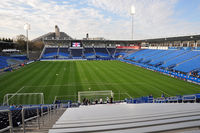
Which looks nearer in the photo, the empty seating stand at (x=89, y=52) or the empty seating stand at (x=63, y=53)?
the empty seating stand at (x=63, y=53)

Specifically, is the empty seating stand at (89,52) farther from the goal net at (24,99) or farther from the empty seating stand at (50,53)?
the goal net at (24,99)

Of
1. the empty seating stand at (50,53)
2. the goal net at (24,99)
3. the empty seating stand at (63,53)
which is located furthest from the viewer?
the empty seating stand at (63,53)

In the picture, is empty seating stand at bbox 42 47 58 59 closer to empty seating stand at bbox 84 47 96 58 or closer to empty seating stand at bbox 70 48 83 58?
empty seating stand at bbox 70 48 83 58

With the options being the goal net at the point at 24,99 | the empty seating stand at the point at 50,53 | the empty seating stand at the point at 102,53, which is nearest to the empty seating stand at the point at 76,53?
the empty seating stand at the point at 50,53

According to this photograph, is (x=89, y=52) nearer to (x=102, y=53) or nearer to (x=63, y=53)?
(x=102, y=53)

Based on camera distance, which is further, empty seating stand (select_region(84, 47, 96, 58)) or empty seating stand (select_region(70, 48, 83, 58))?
empty seating stand (select_region(84, 47, 96, 58))

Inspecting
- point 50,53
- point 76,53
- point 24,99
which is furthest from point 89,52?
point 24,99

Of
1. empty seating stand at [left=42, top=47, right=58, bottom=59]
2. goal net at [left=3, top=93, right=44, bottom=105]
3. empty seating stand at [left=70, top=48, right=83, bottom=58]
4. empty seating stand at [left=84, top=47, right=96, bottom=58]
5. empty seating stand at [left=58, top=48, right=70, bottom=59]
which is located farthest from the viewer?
empty seating stand at [left=84, top=47, right=96, bottom=58]

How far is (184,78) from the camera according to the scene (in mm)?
27188

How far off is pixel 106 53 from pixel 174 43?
113ft

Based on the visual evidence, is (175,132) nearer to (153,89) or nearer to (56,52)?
(153,89)

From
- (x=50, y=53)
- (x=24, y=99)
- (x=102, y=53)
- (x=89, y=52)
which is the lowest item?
(x=24, y=99)

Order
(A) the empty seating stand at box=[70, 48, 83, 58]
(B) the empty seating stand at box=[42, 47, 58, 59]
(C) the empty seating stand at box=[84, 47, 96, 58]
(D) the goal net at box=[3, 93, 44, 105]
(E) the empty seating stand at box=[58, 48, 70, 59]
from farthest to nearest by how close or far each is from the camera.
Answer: (C) the empty seating stand at box=[84, 47, 96, 58] → (A) the empty seating stand at box=[70, 48, 83, 58] → (E) the empty seating stand at box=[58, 48, 70, 59] → (B) the empty seating stand at box=[42, 47, 58, 59] → (D) the goal net at box=[3, 93, 44, 105]

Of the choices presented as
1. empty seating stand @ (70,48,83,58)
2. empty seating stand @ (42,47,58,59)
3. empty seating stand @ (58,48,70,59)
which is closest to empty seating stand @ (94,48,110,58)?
empty seating stand @ (70,48,83,58)
